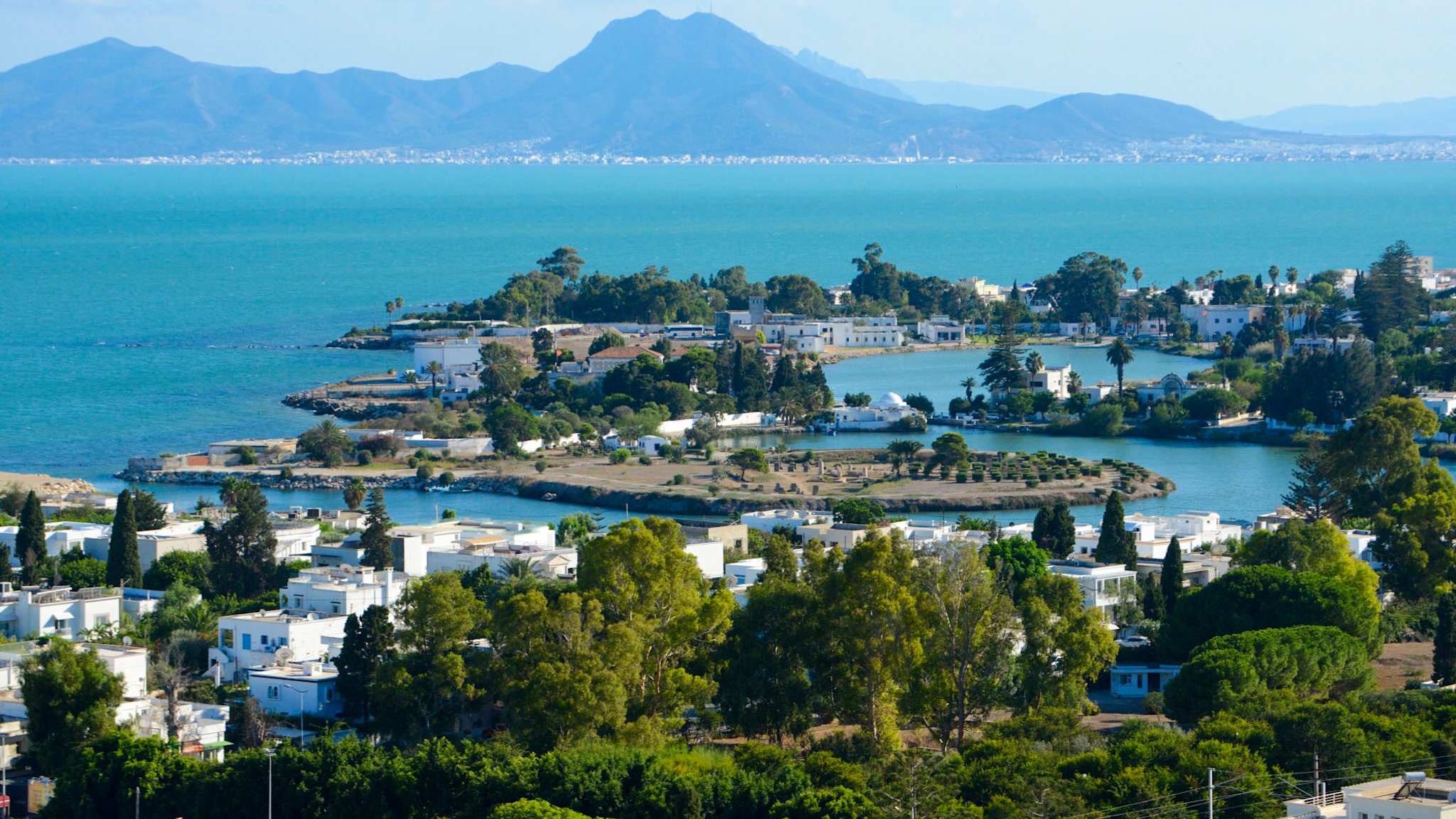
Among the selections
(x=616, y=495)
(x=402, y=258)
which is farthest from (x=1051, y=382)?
(x=402, y=258)

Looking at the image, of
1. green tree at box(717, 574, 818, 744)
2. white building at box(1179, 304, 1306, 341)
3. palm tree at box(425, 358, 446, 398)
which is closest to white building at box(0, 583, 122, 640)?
green tree at box(717, 574, 818, 744)

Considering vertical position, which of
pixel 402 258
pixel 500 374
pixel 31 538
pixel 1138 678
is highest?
pixel 402 258

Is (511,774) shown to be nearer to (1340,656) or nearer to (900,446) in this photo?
(1340,656)

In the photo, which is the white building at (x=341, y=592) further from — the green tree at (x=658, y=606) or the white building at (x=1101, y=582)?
the white building at (x=1101, y=582)

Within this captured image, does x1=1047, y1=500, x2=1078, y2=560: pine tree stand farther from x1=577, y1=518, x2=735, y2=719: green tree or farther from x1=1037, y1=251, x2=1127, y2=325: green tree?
x1=1037, y1=251, x2=1127, y2=325: green tree

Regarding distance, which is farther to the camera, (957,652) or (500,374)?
(500,374)

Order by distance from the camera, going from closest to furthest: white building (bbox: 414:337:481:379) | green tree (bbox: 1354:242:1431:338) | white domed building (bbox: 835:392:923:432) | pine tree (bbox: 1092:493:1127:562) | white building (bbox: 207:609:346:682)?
1. white building (bbox: 207:609:346:682)
2. pine tree (bbox: 1092:493:1127:562)
3. white domed building (bbox: 835:392:923:432)
4. white building (bbox: 414:337:481:379)
5. green tree (bbox: 1354:242:1431:338)

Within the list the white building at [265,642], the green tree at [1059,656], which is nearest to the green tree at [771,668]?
the green tree at [1059,656]

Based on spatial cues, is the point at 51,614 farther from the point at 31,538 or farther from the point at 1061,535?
the point at 1061,535

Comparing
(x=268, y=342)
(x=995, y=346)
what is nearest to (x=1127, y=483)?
(x=995, y=346)
